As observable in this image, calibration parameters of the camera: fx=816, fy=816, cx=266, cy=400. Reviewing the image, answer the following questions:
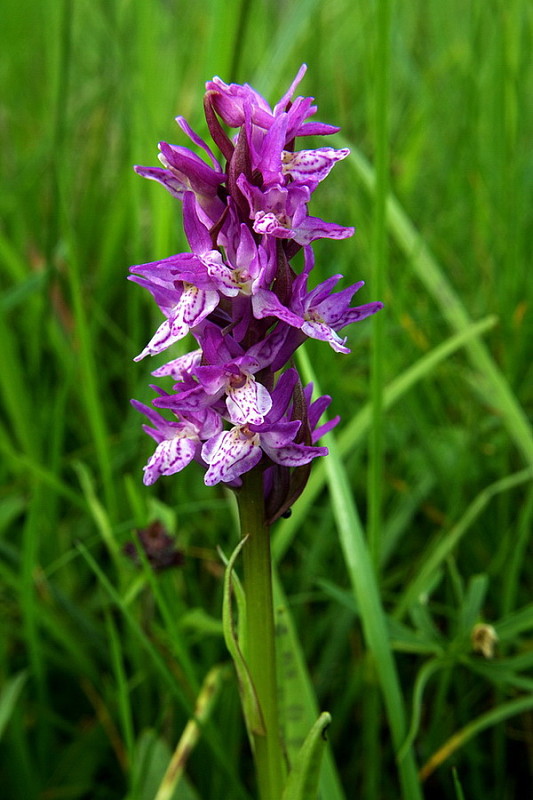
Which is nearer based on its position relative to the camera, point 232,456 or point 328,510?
point 232,456

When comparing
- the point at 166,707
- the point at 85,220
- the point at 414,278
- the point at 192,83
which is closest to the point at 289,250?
the point at 166,707

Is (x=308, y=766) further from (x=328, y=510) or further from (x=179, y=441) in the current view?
(x=328, y=510)

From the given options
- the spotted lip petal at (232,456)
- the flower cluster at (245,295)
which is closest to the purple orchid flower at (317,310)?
the flower cluster at (245,295)

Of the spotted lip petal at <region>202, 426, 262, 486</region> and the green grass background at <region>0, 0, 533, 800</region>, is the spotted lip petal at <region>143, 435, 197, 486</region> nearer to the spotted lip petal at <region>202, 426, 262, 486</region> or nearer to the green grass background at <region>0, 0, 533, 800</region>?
the spotted lip petal at <region>202, 426, 262, 486</region>

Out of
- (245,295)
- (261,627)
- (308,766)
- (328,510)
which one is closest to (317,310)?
(245,295)

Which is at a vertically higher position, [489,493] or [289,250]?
[289,250]

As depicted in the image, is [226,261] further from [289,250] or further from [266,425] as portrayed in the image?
[266,425]

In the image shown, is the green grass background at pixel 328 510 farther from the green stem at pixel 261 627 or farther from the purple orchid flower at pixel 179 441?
the purple orchid flower at pixel 179 441

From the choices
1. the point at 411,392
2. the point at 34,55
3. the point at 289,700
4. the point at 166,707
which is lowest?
the point at 166,707
